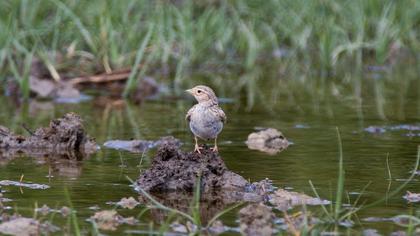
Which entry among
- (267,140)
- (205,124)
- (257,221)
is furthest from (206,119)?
(257,221)

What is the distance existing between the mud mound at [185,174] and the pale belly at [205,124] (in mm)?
704

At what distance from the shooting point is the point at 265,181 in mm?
Result: 7387

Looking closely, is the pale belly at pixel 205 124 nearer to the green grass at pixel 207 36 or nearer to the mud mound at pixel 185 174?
the mud mound at pixel 185 174

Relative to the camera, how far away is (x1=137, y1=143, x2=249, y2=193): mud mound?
7.39m

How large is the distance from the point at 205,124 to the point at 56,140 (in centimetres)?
177

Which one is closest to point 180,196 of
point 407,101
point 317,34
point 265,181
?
point 265,181

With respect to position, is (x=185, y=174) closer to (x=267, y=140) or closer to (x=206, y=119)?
(x=206, y=119)

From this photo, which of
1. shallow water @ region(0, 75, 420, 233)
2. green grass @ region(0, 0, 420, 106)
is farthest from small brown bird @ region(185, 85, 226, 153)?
green grass @ region(0, 0, 420, 106)

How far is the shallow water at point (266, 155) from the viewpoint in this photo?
7226 millimetres

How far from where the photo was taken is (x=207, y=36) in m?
15.7

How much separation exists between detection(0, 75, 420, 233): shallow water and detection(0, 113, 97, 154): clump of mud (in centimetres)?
28

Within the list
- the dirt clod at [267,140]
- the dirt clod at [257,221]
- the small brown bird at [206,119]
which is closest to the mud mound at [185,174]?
the small brown bird at [206,119]

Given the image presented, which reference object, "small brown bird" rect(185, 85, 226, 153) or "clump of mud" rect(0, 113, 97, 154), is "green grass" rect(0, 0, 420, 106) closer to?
"clump of mud" rect(0, 113, 97, 154)

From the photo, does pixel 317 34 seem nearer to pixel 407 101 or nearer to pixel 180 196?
pixel 407 101
